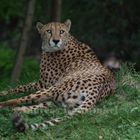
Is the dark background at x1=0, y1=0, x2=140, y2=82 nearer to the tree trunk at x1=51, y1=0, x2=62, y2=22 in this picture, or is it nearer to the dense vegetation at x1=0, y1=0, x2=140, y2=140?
the dense vegetation at x1=0, y1=0, x2=140, y2=140

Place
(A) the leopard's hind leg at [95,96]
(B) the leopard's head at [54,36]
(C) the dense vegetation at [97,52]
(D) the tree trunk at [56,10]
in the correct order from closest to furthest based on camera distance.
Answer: (C) the dense vegetation at [97,52], (A) the leopard's hind leg at [95,96], (B) the leopard's head at [54,36], (D) the tree trunk at [56,10]

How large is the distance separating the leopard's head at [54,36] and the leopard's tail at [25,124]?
5.84 feet

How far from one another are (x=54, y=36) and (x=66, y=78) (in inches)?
28.2

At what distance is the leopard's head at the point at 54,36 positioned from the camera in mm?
8531

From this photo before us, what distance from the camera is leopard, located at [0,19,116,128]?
7676 millimetres

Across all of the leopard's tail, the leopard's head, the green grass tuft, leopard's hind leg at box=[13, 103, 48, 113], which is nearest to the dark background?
the leopard's head

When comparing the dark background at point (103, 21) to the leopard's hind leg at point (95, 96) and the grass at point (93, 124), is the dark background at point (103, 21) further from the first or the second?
the grass at point (93, 124)

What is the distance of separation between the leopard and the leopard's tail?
0.02 meters

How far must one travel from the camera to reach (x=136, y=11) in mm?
14766

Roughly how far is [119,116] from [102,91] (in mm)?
994

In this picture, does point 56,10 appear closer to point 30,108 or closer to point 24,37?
point 24,37

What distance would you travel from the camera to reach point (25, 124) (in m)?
6.72

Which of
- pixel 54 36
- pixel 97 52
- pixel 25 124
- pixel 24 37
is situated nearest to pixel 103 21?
pixel 97 52

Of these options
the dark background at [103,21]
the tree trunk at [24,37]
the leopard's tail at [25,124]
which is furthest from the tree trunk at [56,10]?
the leopard's tail at [25,124]
